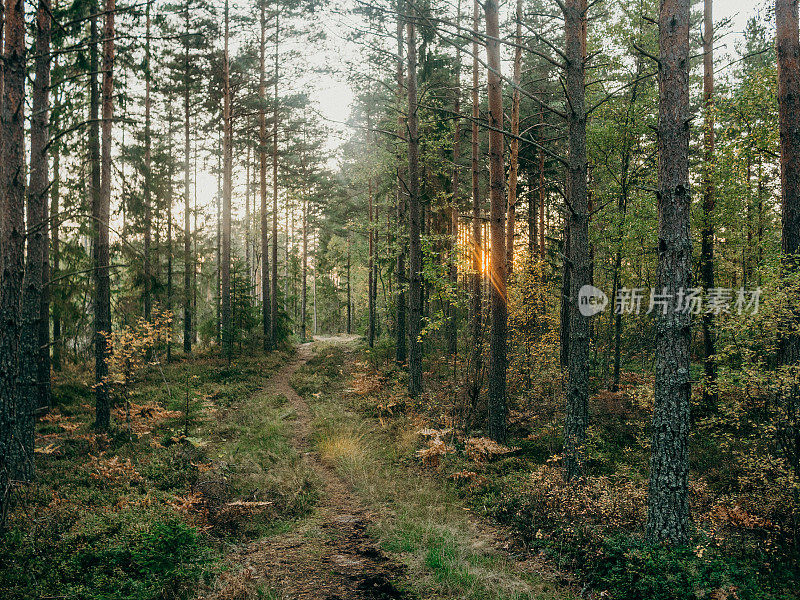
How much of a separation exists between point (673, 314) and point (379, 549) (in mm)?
4992

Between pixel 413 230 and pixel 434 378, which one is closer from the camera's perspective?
pixel 413 230

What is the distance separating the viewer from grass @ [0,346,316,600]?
15.8 feet

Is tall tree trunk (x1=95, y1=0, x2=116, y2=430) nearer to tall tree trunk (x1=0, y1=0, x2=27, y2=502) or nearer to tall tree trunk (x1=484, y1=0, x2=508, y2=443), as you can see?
tall tree trunk (x1=0, y1=0, x2=27, y2=502)

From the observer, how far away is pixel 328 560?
5.66m

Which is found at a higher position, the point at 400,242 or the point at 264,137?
the point at 264,137

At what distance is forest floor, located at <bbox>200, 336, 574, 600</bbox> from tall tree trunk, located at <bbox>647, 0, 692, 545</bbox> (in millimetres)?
1663

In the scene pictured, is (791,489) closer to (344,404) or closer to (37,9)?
(344,404)

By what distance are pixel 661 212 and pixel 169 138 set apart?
2543 centimetres

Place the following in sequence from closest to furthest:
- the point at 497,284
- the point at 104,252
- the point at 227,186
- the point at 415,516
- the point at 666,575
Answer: the point at 666,575 < the point at 415,516 < the point at 497,284 < the point at 104,252 < the point at 227,186

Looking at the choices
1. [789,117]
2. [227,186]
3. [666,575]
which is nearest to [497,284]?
[666,575]

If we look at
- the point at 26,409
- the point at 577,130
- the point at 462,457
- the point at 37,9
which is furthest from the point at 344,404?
the point at 37,9

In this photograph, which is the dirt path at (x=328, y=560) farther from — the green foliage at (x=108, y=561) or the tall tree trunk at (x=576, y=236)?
the tall tree trunk at (x=576, y=236)

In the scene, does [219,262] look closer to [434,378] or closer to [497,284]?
[434,378]

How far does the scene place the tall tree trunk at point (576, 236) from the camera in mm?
7215
